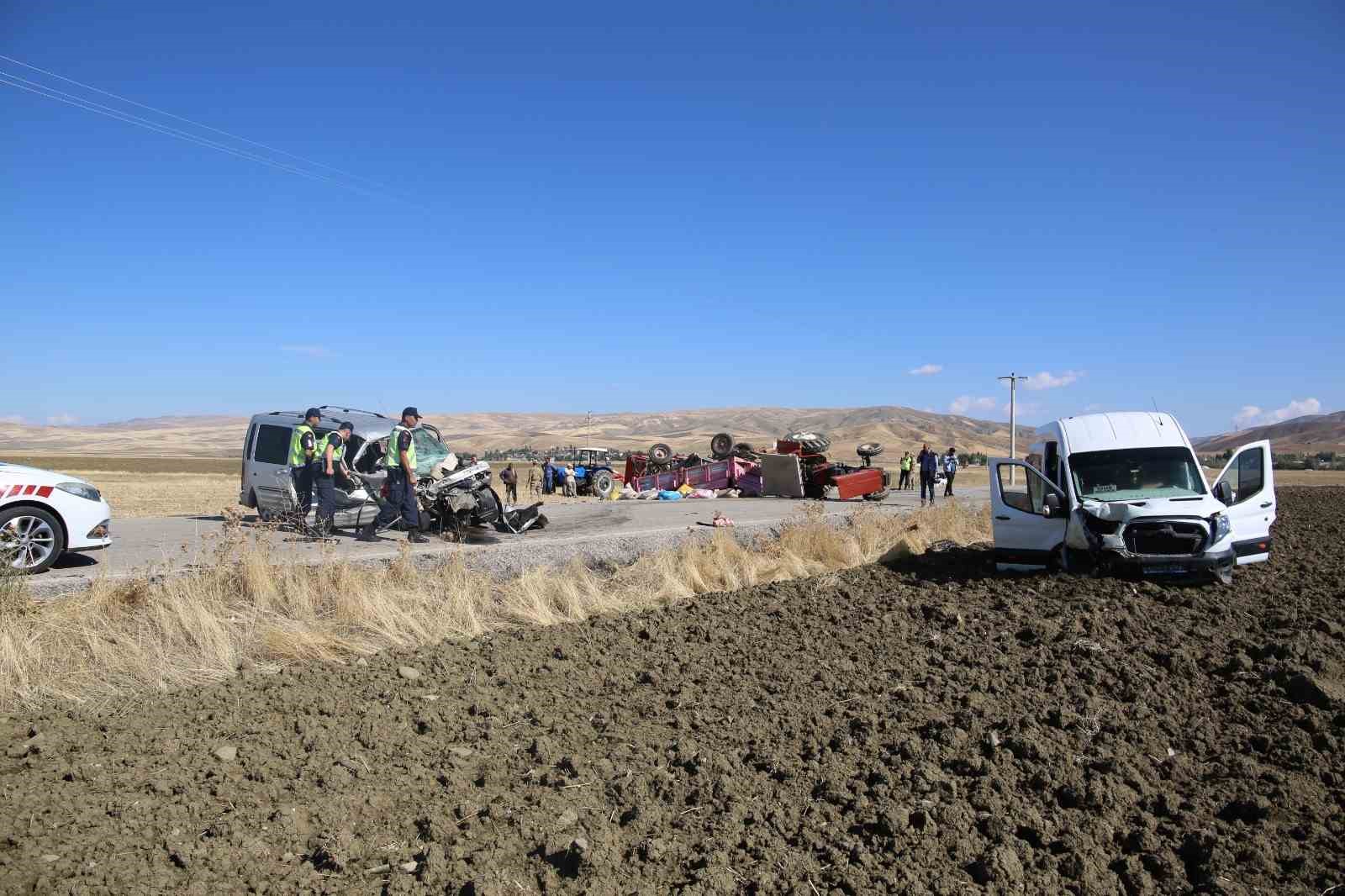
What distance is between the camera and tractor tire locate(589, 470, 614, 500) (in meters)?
28.5

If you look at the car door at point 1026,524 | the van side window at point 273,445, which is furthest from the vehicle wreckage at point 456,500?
the car door at point 1026,524

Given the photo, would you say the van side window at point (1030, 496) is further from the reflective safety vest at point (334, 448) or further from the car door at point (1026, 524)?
the reflective safety vest at point (334, 448)

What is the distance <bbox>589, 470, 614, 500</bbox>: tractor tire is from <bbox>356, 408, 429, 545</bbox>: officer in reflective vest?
14930mm

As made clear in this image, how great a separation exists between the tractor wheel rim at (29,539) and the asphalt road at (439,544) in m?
Answer: 0.25

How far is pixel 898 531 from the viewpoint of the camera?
609 inches

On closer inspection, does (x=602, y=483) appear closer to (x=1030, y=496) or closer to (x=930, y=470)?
(x=930, y=470)

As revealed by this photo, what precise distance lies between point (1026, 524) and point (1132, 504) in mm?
1268

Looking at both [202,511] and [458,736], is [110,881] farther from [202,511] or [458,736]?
[202,511]

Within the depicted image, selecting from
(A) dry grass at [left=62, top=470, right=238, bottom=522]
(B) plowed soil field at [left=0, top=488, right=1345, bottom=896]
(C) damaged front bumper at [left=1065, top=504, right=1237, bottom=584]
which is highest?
(C) damaged front bumper at [left=1065, top=504, right=1237, bottom=584]

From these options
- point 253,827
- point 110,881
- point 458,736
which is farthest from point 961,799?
point 110,881

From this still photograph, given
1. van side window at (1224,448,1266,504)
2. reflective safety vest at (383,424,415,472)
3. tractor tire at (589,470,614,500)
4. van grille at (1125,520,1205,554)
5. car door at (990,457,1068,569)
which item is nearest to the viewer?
van grille at (1125,520,1205,554)

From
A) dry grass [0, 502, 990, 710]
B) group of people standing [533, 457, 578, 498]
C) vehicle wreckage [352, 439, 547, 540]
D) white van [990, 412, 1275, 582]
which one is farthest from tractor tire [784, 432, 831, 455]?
dry grass [0, 502, 990, 710]

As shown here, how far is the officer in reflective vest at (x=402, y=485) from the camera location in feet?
42.2

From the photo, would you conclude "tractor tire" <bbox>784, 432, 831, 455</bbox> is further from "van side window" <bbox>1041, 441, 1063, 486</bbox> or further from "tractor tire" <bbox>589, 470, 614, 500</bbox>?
"van side window" <bbox>1041, 441, 1063, 486</bbox>
